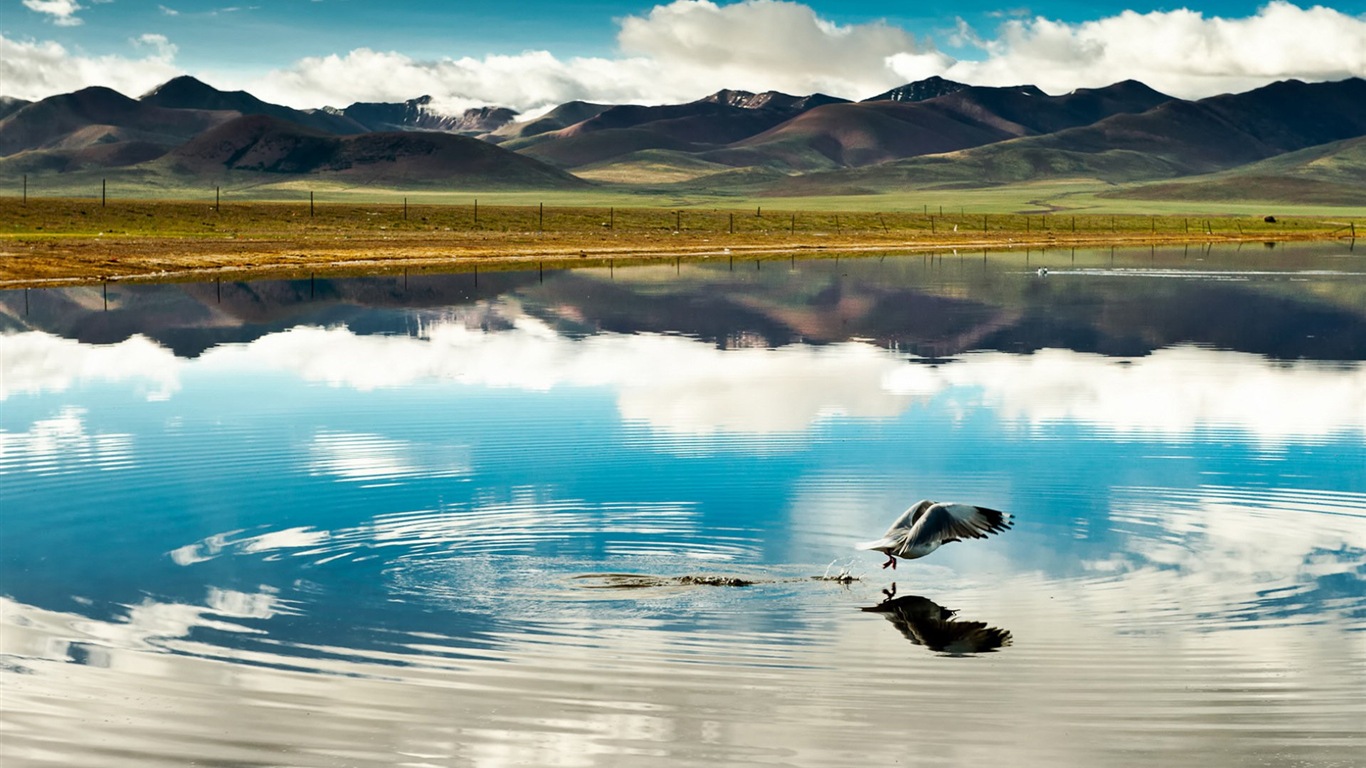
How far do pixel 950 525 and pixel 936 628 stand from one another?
4.34 feet

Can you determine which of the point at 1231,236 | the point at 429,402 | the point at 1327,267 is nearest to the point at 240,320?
the point at 429,402

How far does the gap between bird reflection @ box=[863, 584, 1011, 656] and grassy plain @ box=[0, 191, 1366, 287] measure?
56.7 m

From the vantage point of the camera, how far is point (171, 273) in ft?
241

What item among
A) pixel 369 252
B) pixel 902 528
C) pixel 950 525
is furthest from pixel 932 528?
pixel 369 252

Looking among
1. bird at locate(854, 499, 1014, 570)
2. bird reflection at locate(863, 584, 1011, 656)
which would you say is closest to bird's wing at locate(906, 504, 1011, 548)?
bird at locate(854, 499, 1014, 570)

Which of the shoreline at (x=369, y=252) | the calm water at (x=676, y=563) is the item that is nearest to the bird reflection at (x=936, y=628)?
the calm water at (x=676, y=563)

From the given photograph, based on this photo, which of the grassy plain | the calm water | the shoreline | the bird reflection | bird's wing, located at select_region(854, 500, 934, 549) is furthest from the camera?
the grassy plain

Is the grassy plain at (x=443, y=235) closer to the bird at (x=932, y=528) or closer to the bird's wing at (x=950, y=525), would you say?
the bird at (x=932, y=528)

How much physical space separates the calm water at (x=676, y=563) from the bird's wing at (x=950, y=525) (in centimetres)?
64

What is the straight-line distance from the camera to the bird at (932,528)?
15.3 meters

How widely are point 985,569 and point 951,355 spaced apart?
22.2 m

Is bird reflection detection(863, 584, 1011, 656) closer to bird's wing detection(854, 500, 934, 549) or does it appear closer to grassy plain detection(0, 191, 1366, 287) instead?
bird's wing detection(854, 500, 934, 549)

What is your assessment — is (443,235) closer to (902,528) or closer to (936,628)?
(902,528)

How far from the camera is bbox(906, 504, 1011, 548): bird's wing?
15.4 meters
